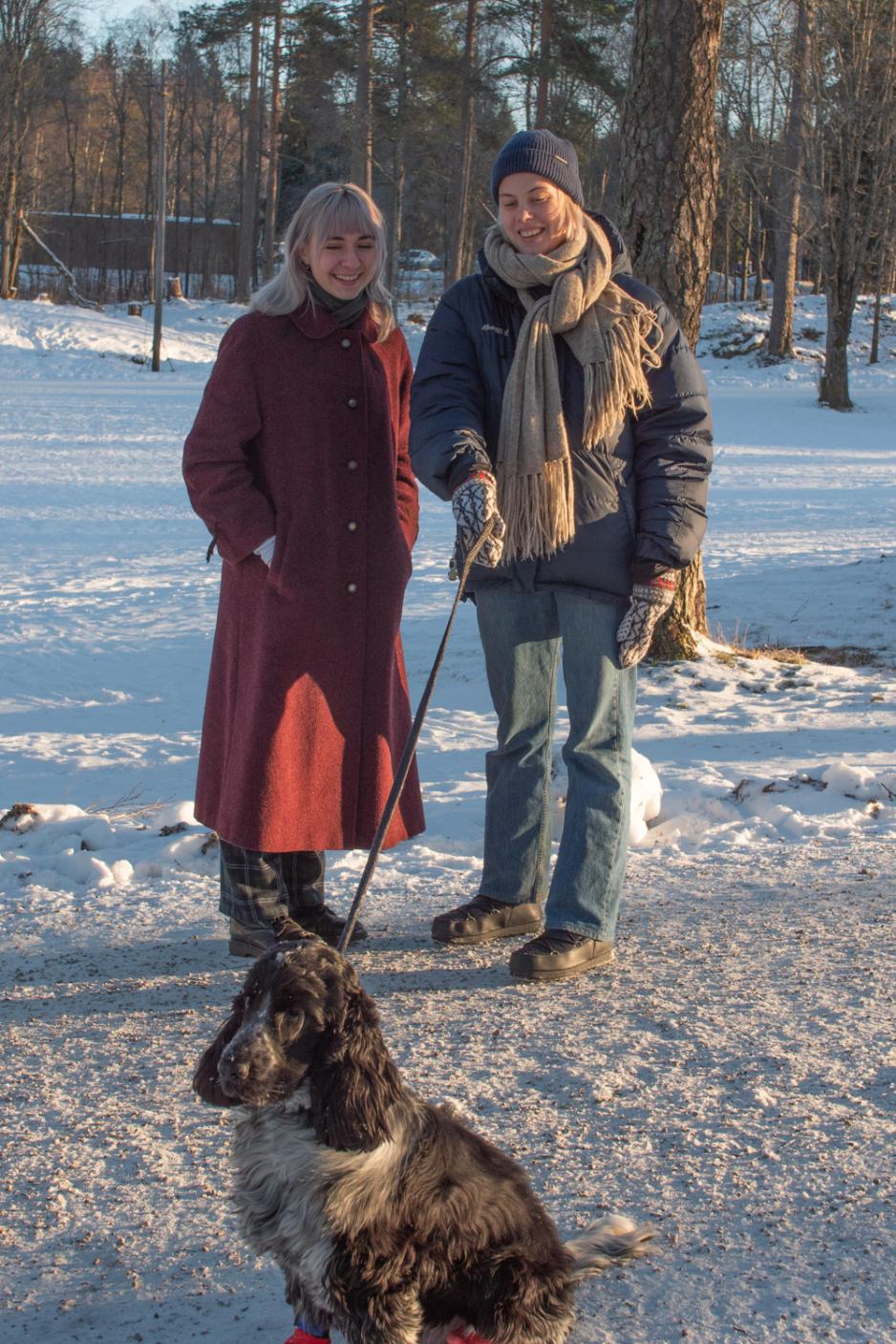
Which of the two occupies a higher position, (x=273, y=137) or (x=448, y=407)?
(x=273, y=137)

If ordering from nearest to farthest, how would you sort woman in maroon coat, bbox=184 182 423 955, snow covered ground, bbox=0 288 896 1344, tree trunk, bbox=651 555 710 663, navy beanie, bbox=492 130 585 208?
snow covered ground, bbox=0 288 896 1344 < navy beanie, bbox=492 130 585 208 < woman in maroon coat, bbox=184 182 423 955 < tree trunk, bbox=651 555 710 663

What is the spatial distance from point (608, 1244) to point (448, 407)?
7.36 ft

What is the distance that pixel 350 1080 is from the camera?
2.11 metres

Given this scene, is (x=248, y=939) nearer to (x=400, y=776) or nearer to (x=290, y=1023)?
(x=400, y=776)

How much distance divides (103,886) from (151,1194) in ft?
6.30

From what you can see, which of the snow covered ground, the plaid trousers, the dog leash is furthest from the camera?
the plaid trousers

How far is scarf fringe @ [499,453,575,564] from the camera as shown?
3.78 meters

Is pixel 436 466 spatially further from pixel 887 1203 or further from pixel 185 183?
pixel 185 183

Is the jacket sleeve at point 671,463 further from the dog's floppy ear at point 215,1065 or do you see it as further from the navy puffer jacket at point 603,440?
the dog's floppy ear at point 215,1065

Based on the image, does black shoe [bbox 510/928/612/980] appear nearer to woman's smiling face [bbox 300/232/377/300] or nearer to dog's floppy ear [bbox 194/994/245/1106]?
dog's floppy ear [bbox 194/994/245/1106]

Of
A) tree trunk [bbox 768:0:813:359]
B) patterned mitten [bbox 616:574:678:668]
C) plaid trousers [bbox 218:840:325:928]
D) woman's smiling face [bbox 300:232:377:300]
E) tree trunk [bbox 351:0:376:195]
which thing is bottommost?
plaid trousers [bbox 218:840:325:928]

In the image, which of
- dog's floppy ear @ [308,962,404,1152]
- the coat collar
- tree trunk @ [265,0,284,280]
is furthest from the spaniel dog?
tree trunk @ [265,0,284,280]

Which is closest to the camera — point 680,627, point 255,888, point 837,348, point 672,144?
point 255,888

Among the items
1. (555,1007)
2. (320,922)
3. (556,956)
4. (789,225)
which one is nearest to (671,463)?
(556,956)
